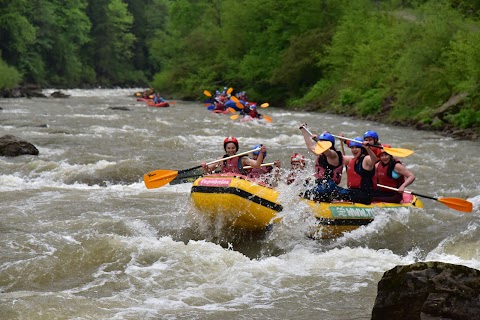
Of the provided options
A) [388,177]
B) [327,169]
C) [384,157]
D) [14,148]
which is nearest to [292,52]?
[14,148]

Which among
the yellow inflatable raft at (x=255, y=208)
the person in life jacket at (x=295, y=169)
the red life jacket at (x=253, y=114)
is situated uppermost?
the person in life jacket at (x=295, y=169)

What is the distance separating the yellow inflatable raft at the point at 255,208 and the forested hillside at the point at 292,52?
37.6 ft

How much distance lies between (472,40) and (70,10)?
49030 mm

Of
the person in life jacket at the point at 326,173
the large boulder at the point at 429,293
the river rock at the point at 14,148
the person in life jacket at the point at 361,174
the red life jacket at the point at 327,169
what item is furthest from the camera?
the river rock at the point at 14,148

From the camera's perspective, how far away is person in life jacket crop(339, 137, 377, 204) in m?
8.30

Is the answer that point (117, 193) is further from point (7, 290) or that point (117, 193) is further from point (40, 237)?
point (7, 290)

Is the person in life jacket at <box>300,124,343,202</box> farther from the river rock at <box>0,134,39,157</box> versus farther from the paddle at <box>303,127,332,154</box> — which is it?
the river rock at <box>0,134,39,157</box>

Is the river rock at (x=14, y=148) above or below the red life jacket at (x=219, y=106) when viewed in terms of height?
above

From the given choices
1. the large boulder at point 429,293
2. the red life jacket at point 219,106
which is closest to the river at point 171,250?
the large boulder at point 429,293

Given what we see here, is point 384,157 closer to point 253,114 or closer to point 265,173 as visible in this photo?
point 265,173

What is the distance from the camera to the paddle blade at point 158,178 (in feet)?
30.0

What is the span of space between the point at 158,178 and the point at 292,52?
88.2 feet

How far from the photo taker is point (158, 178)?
9.16 meters

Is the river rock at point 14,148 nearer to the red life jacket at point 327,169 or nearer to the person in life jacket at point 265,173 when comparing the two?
the person in life jacket at point 265,173
